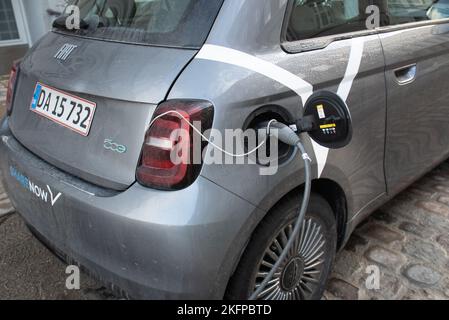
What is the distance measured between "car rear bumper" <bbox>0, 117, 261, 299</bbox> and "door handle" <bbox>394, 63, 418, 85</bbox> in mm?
1250

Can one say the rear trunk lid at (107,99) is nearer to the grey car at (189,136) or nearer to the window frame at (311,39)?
the grey car at (189,136)

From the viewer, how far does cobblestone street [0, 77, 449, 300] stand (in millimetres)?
2248

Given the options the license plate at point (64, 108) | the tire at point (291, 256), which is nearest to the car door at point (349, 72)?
the tire at point (291, 256)

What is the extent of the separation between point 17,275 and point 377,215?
2.41 meters

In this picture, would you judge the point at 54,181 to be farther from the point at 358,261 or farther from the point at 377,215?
the point at 377,215

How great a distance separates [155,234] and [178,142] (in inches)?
13.1

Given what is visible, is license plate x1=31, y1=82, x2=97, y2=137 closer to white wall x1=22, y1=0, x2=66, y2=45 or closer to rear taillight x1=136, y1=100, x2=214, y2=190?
rear taillight x1=136, y1=100, x2=214, y2=190

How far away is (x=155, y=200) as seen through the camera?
4.77 ft

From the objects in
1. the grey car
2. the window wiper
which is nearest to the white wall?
the window wiper

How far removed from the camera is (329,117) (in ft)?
5.38

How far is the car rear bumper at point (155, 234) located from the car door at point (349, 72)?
1.96 feet

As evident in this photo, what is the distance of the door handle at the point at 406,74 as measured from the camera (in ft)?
7.26

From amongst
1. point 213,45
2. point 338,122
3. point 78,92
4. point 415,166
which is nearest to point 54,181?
point 78,92

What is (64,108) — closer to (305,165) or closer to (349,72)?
(305,165)
